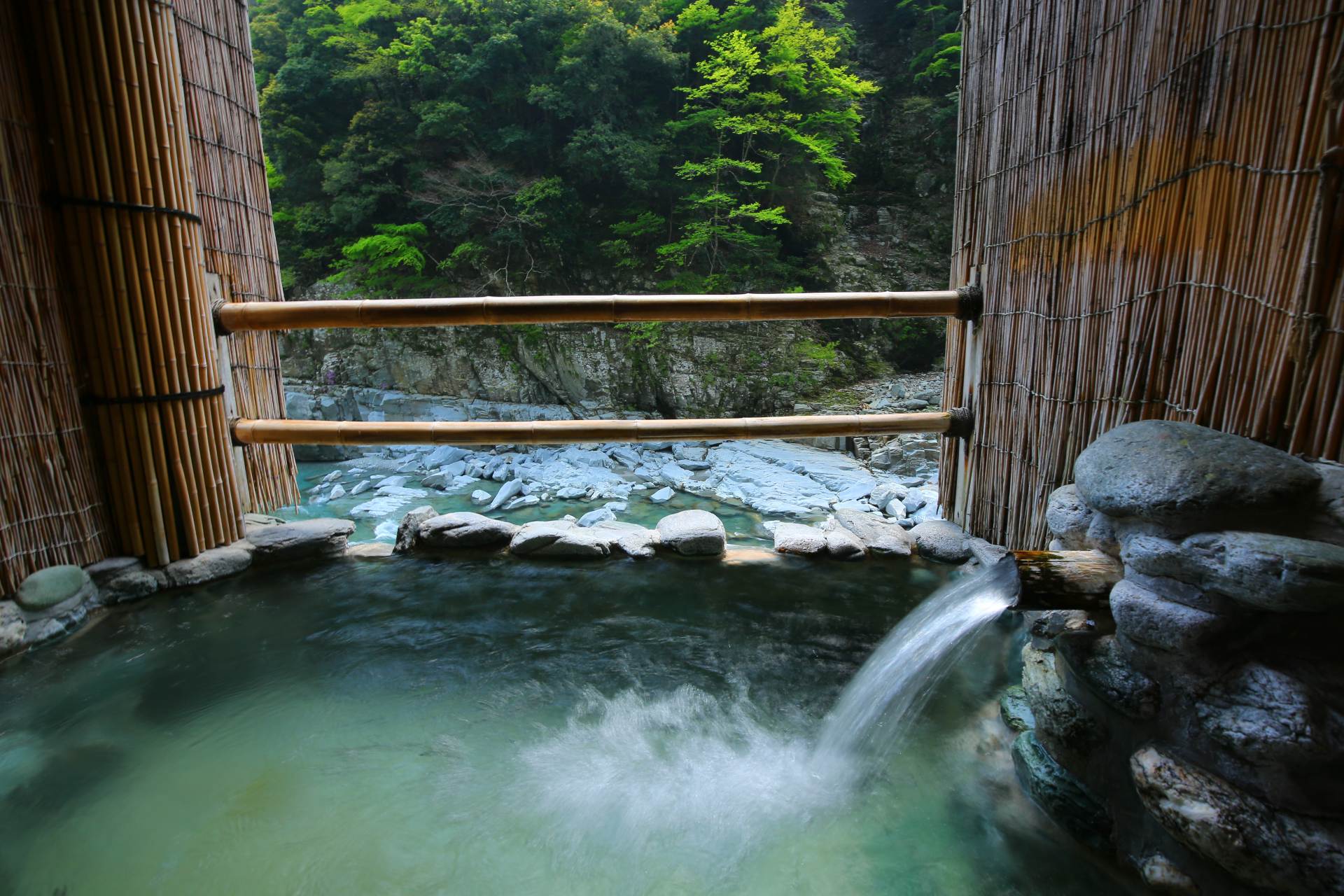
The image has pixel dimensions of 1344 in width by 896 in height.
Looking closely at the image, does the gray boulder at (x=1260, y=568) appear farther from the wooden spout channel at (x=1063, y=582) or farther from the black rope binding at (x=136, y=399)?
the black rope binding at (x=136, y=399)

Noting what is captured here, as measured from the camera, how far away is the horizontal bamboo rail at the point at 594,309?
280cm

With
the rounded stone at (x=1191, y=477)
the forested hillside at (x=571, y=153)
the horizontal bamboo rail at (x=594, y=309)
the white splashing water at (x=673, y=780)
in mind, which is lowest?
the white splashing water at (x=673, y=780)

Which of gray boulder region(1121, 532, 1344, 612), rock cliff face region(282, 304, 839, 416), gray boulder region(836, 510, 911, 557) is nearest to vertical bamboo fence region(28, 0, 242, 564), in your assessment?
gray boulder region(836, 510, 911, 557)

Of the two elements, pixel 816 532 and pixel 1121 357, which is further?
pixel 816 532

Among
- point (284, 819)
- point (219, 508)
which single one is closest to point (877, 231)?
point (219, 508)

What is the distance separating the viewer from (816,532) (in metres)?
3.27

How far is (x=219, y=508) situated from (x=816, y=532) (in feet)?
9.48

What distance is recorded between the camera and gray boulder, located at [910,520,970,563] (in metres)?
2.95

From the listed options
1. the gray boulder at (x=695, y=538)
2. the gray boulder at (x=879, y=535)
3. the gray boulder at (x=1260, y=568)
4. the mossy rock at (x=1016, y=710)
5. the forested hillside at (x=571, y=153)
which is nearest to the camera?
the gray boulder at (x=1260, y=568)

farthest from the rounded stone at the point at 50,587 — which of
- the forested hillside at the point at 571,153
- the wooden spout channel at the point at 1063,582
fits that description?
the forested hillside at the point at 571,153

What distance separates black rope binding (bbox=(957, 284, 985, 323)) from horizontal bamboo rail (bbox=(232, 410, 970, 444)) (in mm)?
450

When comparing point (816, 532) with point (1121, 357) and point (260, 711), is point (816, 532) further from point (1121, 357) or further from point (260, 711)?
point (260, 711)

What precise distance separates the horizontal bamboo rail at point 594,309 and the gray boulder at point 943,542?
999mm

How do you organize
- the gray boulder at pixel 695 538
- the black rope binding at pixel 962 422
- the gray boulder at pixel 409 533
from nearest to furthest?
the black rope binding at pixel 962 422
the gray boulder at pixel 695 538
the gray boulder at pixel 409 533
